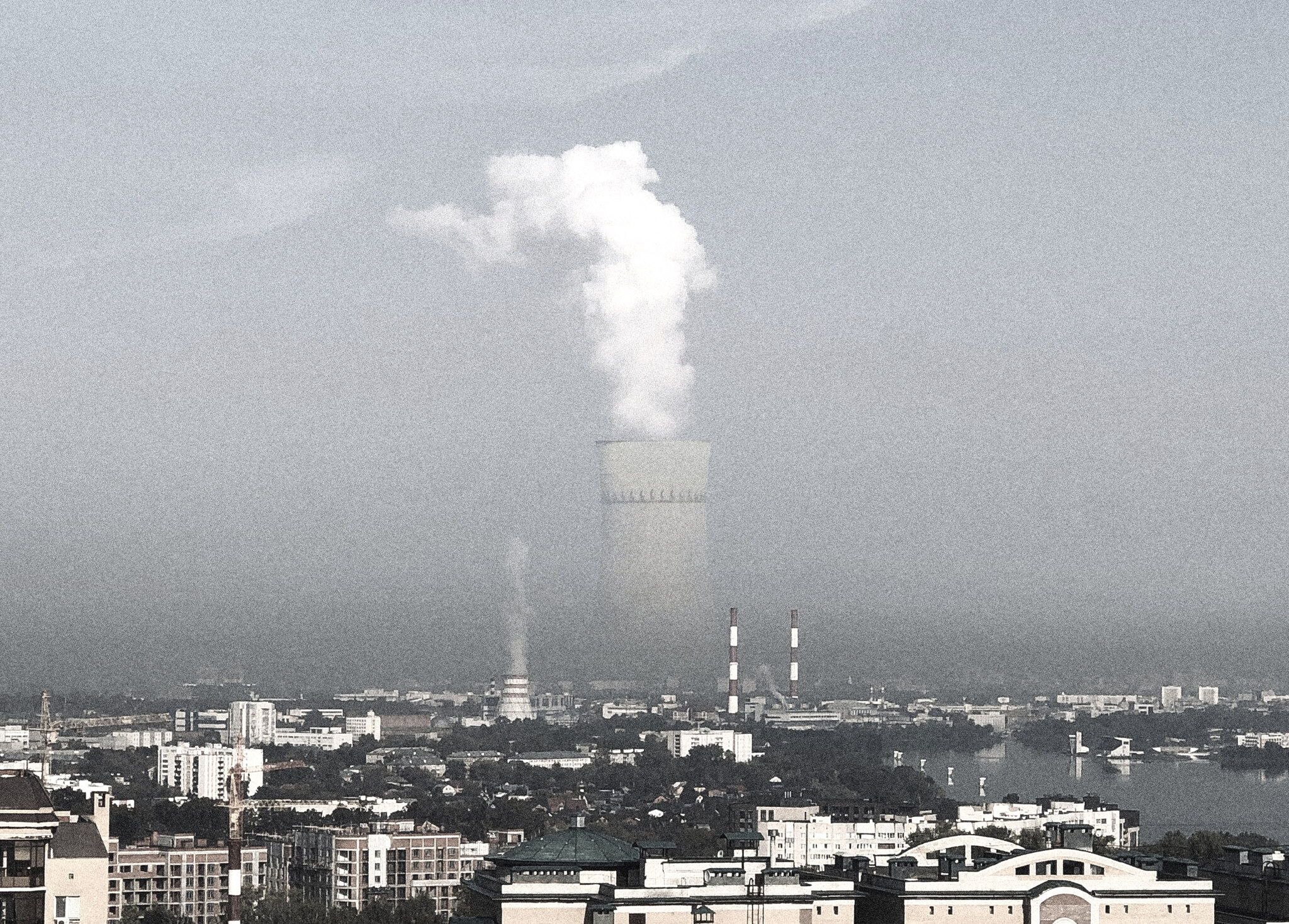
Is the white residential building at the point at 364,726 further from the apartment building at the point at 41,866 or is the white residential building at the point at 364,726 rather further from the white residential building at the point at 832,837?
the apartment building at the point at 41,866

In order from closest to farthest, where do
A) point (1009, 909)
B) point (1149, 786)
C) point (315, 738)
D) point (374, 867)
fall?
point (1009, 909), point (374, 867), point (1149, 786), point (315, 738)

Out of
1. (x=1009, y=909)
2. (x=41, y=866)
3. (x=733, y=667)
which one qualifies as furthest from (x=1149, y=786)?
(x=41, y=866)

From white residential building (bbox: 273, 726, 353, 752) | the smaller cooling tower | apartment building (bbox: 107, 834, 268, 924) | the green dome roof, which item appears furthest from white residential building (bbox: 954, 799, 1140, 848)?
the smaller cooling tower

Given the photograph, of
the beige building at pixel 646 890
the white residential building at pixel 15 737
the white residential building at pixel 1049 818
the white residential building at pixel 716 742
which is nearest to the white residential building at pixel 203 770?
the white residential building at pixel 15 737

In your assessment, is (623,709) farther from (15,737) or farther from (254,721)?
(15,737)

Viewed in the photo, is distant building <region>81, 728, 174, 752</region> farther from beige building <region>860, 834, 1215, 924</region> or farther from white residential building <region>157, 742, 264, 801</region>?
beige building <region>860, 834, 1215, 924</region>

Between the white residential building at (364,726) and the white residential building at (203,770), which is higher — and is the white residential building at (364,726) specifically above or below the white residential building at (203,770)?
above
